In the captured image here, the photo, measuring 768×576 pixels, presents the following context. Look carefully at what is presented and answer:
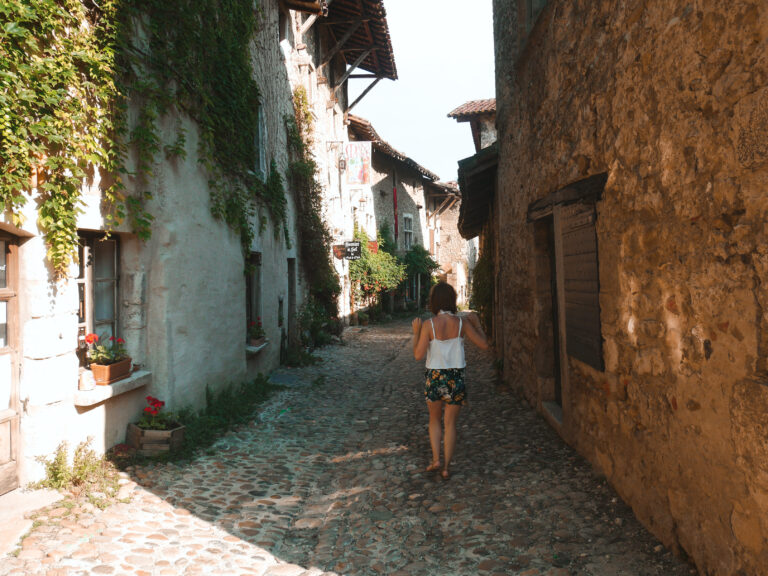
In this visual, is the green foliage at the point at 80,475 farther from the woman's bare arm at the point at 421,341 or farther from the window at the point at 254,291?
the window at the point at 254,291

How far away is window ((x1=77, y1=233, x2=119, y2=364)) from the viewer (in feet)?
14.5

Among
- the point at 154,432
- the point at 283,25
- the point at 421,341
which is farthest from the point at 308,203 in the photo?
the point at 421,341

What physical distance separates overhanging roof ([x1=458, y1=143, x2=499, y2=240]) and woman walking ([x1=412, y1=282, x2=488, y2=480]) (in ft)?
12.1

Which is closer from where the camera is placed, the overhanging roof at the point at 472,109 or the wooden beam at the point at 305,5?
the wooden beam at the point at 305,5

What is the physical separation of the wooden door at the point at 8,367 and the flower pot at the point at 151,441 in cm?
101

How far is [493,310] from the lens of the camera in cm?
970

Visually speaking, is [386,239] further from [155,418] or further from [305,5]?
[155,418]

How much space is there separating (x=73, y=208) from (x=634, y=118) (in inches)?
149

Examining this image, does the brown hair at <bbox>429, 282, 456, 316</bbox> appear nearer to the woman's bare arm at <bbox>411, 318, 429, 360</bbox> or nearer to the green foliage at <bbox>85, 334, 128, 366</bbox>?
the woman's bare arm at <bbox>411, 318, 429, 360</bbox>

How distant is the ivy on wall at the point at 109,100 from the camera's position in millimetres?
3381

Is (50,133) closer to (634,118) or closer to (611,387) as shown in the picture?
(634,118)

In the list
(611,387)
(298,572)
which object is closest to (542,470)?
(611,387)

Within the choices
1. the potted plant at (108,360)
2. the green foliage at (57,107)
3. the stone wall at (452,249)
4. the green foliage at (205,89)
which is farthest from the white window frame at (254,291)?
the stone wall at (452,249)

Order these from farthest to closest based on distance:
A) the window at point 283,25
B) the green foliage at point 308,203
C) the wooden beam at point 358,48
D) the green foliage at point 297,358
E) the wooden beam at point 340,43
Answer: the wooden beam at point 358,48 → the wooden beam at point 340,43 → the green foliage at point 308,203 → the window at point 283,25 → the green foliage at point 297,358
